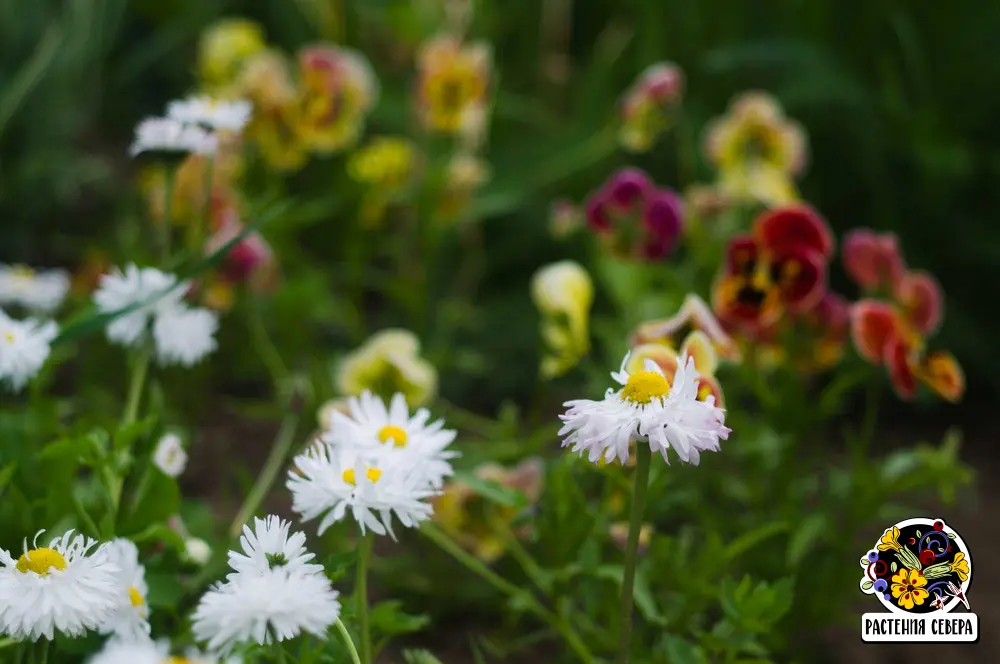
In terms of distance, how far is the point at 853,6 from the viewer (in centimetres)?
154

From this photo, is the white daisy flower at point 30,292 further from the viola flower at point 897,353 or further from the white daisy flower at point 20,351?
the viola flower at point 897,353

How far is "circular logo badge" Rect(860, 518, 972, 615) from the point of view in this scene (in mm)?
768

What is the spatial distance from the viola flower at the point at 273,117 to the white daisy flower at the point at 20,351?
695 mm

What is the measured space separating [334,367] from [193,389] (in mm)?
263

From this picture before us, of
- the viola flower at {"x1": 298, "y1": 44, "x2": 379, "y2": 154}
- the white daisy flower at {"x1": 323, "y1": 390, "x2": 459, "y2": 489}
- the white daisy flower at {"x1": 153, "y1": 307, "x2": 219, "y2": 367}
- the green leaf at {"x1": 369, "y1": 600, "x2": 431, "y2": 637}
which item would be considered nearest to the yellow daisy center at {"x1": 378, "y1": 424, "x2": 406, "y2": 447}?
the white daisy flower at {"x1": 323, "y1": 390, "x2": 459, "y2": 489}

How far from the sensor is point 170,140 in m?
0.83

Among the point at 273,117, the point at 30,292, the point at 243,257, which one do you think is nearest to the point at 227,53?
the point at 273,117

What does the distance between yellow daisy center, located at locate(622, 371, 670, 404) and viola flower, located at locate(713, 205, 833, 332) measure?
0.41 metres

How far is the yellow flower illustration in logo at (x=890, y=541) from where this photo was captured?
776 millimetres

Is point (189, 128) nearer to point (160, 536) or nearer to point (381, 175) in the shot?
point (160, 536)

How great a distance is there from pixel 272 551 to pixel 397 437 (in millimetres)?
139

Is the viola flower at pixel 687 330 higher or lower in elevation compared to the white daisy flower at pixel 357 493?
higher

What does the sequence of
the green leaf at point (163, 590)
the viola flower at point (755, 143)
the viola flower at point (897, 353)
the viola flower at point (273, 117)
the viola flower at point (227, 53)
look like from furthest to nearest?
the viola flower at point (227, 53)
the viola flower at point (273, 117)
the viola flower at point (755, 143)
the viola flower at point (897, 353)
the green leaf at point (163, 590)

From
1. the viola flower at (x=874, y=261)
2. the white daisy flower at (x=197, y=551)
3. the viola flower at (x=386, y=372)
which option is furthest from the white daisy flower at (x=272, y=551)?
the viola flower at (x=874, y=261)
